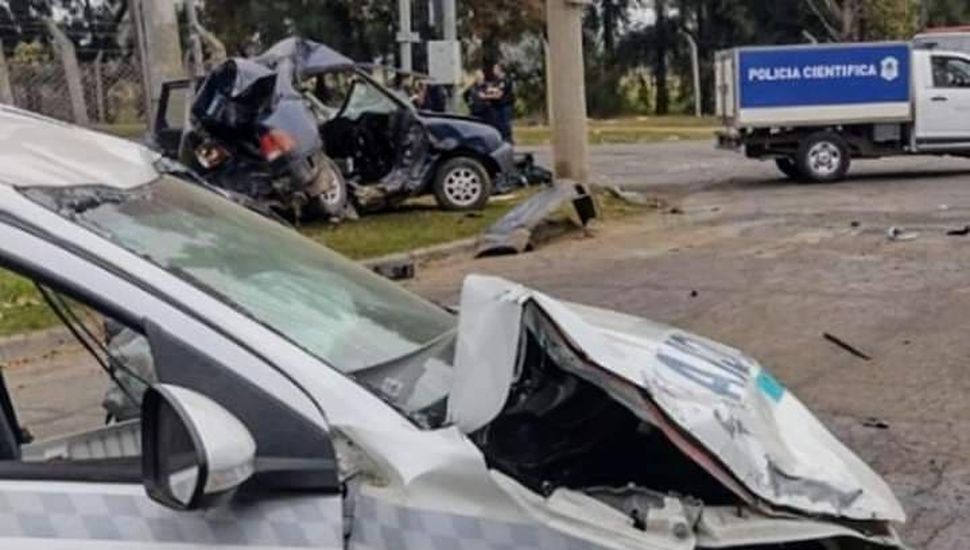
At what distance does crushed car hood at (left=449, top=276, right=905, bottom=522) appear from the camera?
245 centimetres

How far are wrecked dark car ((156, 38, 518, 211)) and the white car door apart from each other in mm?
12957

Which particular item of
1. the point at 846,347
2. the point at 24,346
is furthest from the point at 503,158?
the point at 24,346

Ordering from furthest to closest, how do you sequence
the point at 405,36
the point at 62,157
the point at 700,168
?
the point at 700,168
the point at 405,36
the point at 62,157

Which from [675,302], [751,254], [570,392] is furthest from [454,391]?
[751,254]

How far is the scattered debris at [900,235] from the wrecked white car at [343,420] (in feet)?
35.9

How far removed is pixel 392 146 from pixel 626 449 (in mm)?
13202

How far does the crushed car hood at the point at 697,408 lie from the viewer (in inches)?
96.5

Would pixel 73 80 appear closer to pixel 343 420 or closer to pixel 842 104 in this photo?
pixel 842 104

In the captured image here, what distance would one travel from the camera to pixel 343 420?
2.23 metres

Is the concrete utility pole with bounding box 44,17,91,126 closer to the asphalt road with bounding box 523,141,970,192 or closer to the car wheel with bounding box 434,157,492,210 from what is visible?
the car wheel with bounding box 434,157,492,210

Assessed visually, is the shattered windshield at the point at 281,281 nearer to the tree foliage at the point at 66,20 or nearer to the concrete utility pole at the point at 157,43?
the concrete utility pole at the point at 157,43

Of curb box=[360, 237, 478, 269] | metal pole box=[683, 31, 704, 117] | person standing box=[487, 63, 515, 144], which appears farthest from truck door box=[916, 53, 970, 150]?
metal pole box=[683, 31, 704, 117]

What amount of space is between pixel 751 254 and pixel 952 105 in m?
8.69

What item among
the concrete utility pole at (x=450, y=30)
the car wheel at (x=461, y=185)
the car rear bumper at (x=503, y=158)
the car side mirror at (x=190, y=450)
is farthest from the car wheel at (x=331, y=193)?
the car side mirror at (x=190, y=450)
